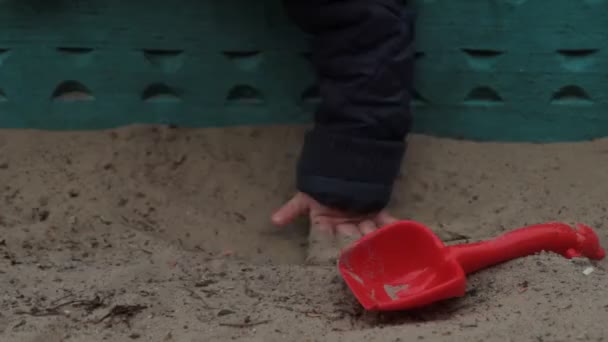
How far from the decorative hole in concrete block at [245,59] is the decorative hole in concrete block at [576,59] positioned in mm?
530

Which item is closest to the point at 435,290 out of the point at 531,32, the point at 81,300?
the point at 81,300

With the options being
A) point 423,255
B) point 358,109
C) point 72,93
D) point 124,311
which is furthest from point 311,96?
point 124,311

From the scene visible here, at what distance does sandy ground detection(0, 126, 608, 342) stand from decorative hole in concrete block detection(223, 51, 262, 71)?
12cm

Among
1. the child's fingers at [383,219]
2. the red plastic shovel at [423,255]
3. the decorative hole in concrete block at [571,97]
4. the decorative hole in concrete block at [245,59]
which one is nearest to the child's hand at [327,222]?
the child's fingers at [383,219]

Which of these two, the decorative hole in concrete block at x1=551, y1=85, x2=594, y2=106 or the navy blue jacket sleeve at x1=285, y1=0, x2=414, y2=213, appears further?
the decorative hole in concrete block at x1=551, y1=85, x2=594, y2=106

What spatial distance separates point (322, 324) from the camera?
107 cm

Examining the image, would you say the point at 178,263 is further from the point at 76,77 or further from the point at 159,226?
the point at 76,77

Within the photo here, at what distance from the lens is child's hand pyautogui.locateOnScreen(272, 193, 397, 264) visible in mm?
1380

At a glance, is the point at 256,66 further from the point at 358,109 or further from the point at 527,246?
the point at 527,246

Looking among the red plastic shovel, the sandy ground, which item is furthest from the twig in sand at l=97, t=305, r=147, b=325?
the red plastic shovel

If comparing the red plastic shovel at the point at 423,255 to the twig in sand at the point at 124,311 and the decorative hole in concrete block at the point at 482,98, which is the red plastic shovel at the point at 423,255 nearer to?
the twig in sand at the point at 124,311

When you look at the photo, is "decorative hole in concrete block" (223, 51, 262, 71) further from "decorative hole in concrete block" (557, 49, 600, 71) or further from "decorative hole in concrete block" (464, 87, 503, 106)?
"decorative hole in concrete block" (557, 49, 600, 71)

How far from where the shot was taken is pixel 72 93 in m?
1.63

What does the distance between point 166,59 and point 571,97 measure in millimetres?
726
